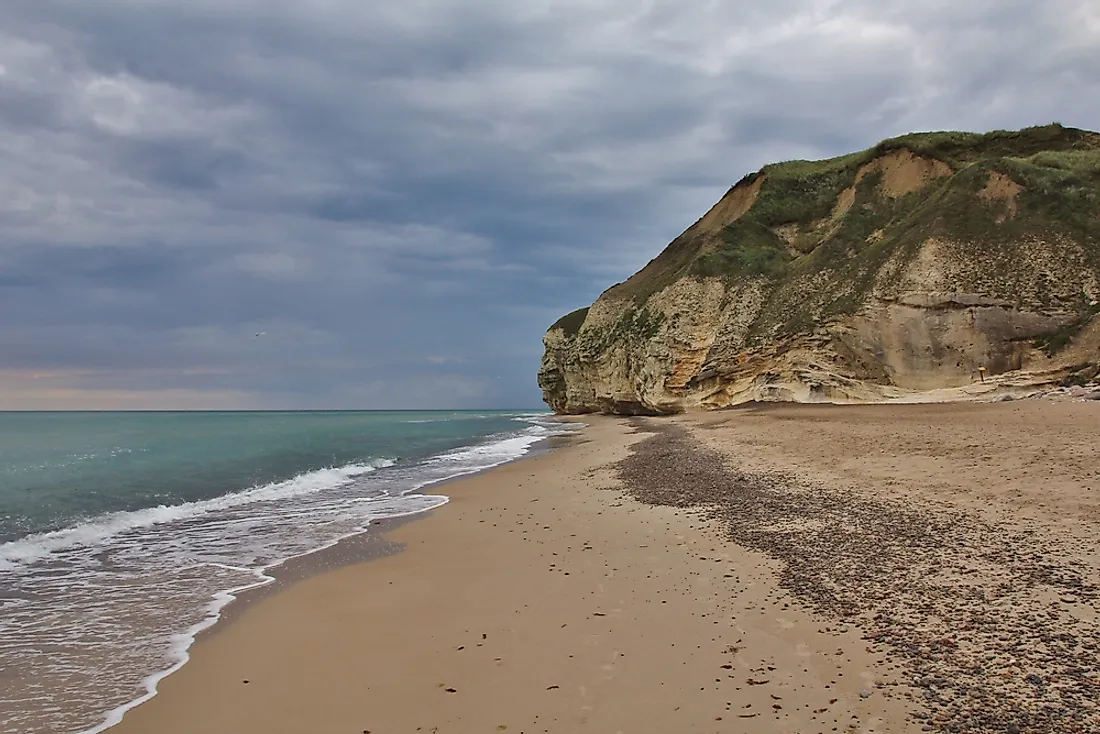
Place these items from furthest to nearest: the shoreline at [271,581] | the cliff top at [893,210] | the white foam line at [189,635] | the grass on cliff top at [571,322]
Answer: the grass on cliff top at [571,322], the cliff top at [893,210], the shoreline at [271,581], the white foam line at [189,635]

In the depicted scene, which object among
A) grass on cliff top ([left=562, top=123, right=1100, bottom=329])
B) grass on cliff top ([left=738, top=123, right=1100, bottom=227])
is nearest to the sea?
grass on cliff top ([left=562, top=123, right=1100, bottom=329])

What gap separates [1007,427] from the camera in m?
15.2

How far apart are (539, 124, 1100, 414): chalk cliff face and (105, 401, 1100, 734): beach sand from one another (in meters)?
19.7

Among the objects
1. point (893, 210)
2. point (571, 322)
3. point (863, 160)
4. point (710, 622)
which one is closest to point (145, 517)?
point (710, 622)

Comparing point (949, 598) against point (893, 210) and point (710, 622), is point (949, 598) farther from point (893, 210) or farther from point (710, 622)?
point (893, 210)

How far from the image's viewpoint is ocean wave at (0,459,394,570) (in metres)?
10.7

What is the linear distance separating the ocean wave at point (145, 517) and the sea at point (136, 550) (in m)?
0.04

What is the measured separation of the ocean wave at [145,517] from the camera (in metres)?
10.7

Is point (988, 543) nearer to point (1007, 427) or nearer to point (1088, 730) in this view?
point (1088, 730)

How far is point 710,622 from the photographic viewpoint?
18.5ft

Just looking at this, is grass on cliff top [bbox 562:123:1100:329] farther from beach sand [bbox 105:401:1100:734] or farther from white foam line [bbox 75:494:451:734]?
white foam line [bbox 75:494:451:734]

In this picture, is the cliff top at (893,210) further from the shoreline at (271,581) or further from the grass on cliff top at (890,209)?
the shoreline at (271,581)

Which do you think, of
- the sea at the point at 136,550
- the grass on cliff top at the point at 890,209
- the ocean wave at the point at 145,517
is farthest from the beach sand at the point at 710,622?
the grass on cliff top at the point at 890,209

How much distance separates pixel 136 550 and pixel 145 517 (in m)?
3.57
